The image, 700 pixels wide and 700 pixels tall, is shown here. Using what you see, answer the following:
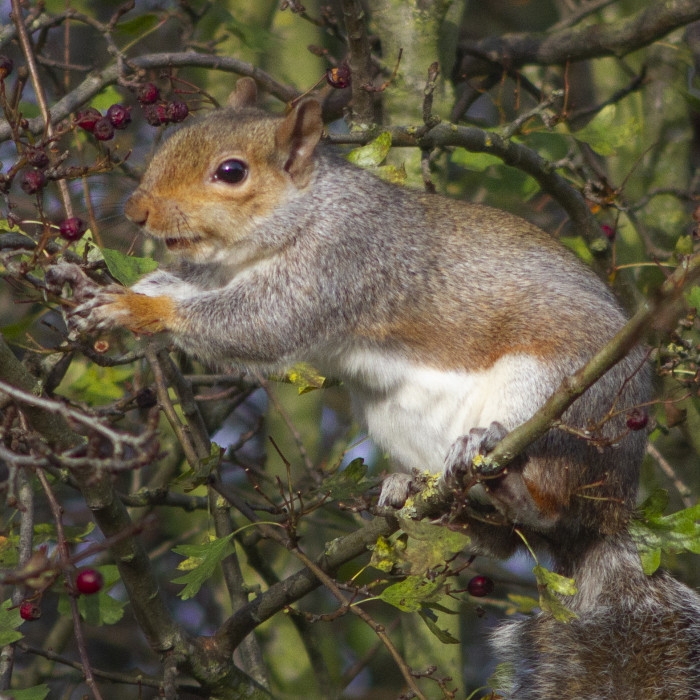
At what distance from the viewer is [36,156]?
70.7 inches

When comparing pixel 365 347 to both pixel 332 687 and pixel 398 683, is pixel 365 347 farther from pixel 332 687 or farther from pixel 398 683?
pixel 398 683

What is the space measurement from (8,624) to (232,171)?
3.82 feet

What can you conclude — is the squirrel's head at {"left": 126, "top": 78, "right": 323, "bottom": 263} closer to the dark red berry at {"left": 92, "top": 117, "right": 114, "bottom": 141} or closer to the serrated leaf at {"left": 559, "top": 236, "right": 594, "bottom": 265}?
the dark red berry at {"left": 92, "top": 117, "right": 114, "bottom": 141}

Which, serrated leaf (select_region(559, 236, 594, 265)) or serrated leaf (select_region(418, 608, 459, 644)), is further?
serrated leaf (select_region(559, 236, 594, 265))

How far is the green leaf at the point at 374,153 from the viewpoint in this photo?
2383mm

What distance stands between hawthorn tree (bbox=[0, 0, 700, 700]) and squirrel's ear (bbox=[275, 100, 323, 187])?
0.42ft

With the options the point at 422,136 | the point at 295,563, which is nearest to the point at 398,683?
the point at 295,563

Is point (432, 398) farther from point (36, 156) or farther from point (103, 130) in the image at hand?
point (36, 156)

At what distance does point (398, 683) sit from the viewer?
173 inches

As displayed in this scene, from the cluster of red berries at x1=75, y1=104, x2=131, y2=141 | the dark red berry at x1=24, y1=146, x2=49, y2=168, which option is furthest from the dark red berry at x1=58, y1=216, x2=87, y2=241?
the cluster of red berries at x1=75, y1=104, x2=131, y2=141

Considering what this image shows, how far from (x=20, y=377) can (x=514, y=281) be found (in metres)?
1.27

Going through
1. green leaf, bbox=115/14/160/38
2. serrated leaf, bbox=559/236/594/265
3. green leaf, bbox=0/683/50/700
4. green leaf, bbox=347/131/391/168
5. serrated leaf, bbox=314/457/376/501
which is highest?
green leaf, bbox=115/14/160/38

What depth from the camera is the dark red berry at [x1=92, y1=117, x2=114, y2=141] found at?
6.71ft

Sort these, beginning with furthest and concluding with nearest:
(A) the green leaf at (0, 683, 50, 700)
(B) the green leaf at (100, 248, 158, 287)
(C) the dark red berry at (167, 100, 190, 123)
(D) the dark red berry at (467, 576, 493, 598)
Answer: (D) the dark red berry at (467, 576, 493, 598)
(C) the dark red berry at (167, 100, 190, 123)
(B) the green leaf at (100, 248, 158, 287)
(A) the green leaf at (0, 683, 50, 700)
